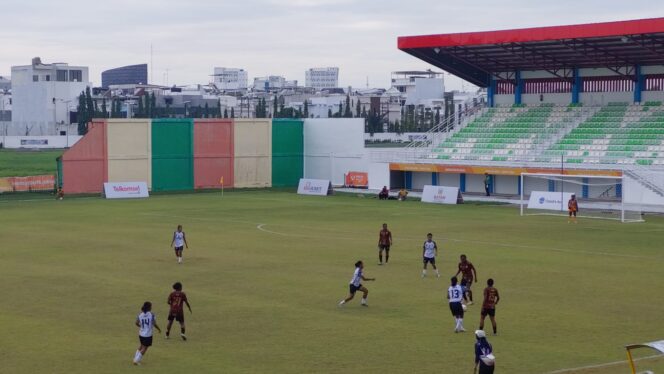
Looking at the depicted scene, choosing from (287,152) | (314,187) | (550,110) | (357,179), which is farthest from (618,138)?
(287,152)

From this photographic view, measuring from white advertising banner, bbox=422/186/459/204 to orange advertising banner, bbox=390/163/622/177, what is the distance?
3949 mm

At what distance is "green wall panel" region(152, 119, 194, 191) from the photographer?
89.9m

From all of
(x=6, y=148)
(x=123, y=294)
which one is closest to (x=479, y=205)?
(x=123, y=294)

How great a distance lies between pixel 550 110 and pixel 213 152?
28.0 m

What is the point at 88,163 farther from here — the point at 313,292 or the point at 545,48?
the point at 313,292

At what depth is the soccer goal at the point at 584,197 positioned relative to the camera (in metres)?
Answer: 67.5

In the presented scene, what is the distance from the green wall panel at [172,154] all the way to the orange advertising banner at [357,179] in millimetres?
13253

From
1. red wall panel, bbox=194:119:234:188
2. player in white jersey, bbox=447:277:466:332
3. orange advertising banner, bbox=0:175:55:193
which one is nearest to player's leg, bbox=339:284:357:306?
player in white jersey, bbox=447:277:466:332

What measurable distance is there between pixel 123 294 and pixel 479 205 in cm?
4469

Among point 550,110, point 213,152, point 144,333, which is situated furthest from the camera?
point 213,152

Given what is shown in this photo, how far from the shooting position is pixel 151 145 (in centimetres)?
8956

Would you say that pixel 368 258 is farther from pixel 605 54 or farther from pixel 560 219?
pixel 605 54

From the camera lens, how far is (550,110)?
88.8 metres

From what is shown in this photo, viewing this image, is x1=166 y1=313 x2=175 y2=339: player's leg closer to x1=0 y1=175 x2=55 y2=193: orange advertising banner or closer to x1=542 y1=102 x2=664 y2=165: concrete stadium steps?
x1=542 y1=102 x2=664 y2=165: concrete stadium steps
